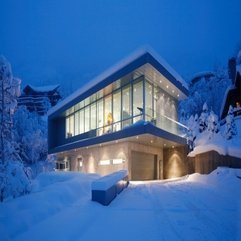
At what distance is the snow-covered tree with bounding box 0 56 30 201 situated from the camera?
1026cm

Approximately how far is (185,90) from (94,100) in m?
7.66

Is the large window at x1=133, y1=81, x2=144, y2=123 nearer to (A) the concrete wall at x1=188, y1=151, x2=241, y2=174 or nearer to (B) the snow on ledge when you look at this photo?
(B) the snow on ledge

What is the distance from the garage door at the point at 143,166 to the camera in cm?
2052

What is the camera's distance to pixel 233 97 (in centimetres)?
3362

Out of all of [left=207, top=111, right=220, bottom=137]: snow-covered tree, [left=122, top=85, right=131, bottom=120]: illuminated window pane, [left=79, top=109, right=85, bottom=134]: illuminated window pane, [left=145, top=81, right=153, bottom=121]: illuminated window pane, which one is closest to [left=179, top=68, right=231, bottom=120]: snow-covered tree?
[left=79, top=109, right=85, bottom=134]: illuminated window pane

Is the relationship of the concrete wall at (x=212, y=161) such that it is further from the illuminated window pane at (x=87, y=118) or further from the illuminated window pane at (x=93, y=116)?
the illuminated window pane at (x=87, y=118)

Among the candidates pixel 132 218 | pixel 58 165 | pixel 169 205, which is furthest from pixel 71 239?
pixel 58 165

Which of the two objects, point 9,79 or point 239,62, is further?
point 239,62

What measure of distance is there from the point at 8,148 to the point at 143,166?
37.9 feet

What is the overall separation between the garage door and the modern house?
44798 millimetres

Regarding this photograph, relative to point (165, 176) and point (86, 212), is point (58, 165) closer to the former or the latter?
point (165, 176)

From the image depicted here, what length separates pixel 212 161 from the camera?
57.2 feet

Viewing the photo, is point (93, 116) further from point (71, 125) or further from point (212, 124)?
point (212, 124)

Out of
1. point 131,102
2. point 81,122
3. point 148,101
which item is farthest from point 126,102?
point 81,122
